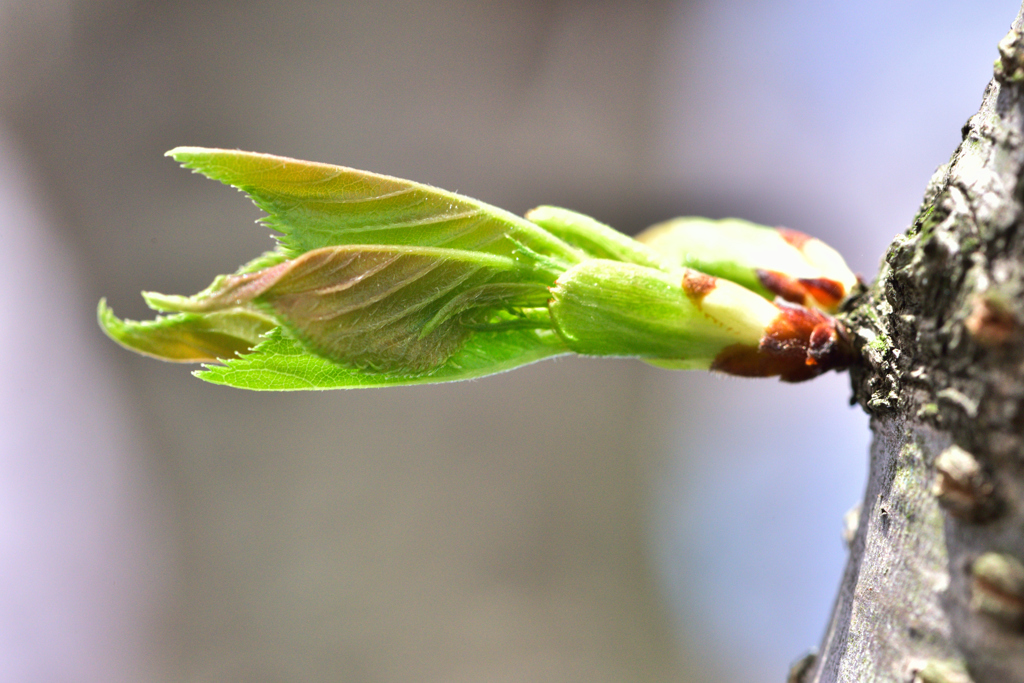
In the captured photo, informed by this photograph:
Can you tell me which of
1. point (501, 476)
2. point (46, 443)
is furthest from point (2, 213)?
point (501, 476)

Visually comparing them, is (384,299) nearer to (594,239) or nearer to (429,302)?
(429,302)

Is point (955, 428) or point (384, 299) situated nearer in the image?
point (955, 428)

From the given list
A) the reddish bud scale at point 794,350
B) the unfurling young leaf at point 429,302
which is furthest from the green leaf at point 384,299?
the reddish bud scale at point 794,350

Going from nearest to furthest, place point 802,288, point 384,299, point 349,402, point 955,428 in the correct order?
point 955,428
point 384,299
point 802,288
point 349,402

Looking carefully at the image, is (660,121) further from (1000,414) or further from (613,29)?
(1000,414)

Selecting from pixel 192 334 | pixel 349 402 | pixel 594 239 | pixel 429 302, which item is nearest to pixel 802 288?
pixel 594 239

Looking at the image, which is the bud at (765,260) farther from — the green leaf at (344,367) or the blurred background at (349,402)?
the blurred background at (349,402)

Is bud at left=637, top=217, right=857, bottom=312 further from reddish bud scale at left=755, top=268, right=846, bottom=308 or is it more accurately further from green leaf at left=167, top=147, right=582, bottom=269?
green leaf at left=167, top=147, right=582, bottom=269

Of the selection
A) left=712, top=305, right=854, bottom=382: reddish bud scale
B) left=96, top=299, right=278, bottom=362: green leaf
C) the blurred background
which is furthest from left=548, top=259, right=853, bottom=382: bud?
the blurred background
